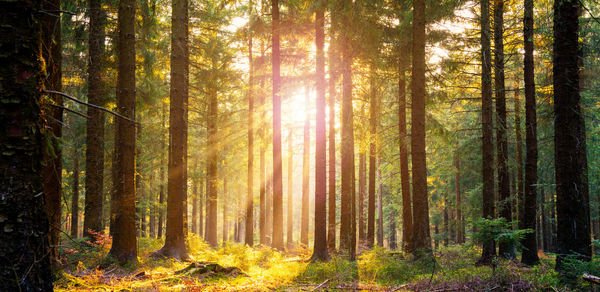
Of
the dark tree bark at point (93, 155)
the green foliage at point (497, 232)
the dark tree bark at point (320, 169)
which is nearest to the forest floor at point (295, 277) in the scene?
the green foliage at point (497, 232)

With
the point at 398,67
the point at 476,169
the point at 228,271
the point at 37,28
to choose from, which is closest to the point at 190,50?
the point at 398,67

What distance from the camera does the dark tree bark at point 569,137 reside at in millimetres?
7418

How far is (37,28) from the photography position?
3398 millimetres

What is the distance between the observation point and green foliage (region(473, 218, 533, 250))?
6344mm

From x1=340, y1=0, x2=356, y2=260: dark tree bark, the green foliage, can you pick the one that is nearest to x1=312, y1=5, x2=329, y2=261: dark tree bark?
x1=340, y1=0, x2=356, y2=260: dark tree bark

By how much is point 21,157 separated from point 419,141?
31.7 feet

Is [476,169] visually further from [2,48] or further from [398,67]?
[2,48]

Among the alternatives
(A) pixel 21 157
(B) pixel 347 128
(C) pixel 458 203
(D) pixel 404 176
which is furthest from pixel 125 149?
(C) pixel 458 203

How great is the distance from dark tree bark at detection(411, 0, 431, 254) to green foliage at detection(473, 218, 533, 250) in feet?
10.7

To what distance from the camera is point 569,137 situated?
7555mm

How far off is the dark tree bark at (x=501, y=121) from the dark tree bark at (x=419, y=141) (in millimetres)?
3681

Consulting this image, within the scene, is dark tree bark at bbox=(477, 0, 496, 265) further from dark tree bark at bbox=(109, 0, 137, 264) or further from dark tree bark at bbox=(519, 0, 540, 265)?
dark tree bark at bbox=(109, 0, 137, 264)

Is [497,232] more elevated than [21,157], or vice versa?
[21,157]

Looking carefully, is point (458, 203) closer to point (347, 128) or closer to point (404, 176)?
point (404, 176)
